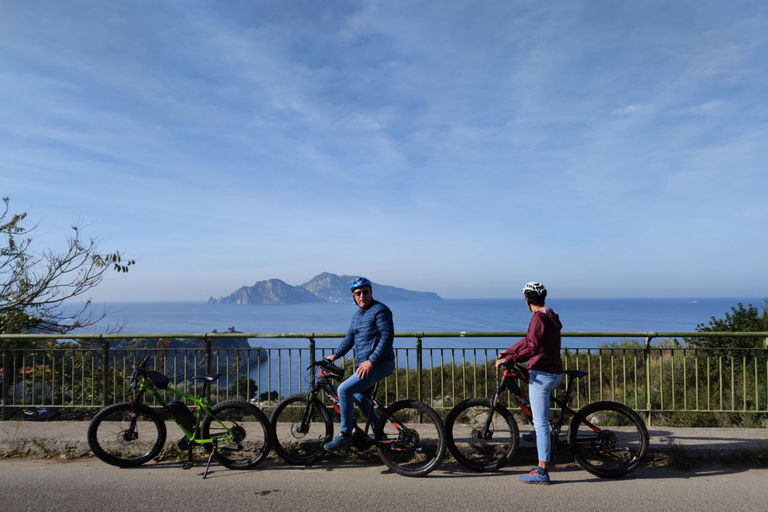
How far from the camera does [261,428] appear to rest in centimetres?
562

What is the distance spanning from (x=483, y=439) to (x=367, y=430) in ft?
4.18

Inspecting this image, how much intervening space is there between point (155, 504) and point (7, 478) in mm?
2033

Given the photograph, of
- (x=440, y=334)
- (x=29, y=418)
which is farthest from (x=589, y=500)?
(x=29, y=418)

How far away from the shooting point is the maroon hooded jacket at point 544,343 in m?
4.94

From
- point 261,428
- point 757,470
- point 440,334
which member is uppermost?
Answer: point 440,334

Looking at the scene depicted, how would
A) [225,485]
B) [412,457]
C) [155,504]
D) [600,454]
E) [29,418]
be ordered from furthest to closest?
[29,418] < [412,457] < [600,454] < [225,485] < [155,504]

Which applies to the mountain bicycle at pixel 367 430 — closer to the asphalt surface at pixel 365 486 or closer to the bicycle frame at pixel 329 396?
the bicycle frame at pixel 329 396

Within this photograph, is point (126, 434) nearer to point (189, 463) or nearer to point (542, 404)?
point (189, 463)

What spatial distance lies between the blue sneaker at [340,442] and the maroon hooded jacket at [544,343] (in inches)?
80.9

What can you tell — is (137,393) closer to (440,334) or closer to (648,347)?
(440,334)

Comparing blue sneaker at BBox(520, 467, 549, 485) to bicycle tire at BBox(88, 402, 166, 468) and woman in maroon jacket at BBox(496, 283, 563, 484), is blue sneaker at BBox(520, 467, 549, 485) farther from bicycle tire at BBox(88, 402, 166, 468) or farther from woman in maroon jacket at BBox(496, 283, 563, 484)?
bicycle tire at BBox(88, 402, 166, 468)

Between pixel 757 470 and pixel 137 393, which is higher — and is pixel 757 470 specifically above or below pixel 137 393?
below

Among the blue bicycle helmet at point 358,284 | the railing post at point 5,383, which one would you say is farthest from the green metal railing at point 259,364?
the blue bicycle helmet at point 358,284

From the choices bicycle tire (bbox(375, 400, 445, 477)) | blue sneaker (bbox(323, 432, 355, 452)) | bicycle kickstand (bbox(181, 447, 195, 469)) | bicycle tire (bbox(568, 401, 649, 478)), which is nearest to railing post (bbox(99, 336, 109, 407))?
bicycle kickstand (bbox(181, 447, 195, 469))
